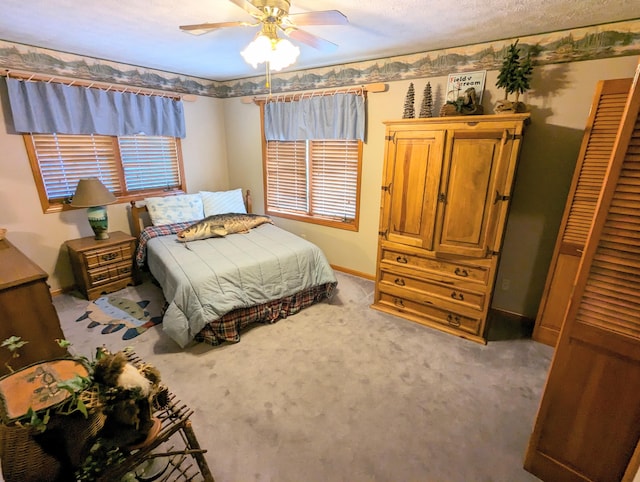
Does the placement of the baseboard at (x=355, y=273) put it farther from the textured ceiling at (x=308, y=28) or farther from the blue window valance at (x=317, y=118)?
the textured ceiling at (x=308, y=28)

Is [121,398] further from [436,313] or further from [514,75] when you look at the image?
[514,75]

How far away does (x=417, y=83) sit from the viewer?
9.52 ft

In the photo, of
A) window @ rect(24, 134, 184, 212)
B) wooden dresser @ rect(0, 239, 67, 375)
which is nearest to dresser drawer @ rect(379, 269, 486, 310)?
wooden dresser @ rect(0, 239, 67, 375)

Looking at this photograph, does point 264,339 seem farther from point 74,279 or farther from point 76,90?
point 76,90

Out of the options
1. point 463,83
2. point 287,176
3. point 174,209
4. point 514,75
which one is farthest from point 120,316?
point 514,75

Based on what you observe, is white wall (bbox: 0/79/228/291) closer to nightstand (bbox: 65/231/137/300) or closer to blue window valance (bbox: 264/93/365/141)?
nightstand (bbox: 65/231/137/300)

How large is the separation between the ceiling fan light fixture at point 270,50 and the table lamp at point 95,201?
2.28m

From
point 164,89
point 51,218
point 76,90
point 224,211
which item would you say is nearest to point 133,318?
point 51,218

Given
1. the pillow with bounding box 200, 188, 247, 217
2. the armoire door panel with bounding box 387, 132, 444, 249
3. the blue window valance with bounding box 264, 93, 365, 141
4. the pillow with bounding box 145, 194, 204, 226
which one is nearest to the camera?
the armoire door panel with bounding box 387, 132, 444, 249

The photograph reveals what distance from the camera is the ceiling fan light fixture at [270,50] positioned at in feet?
5.25

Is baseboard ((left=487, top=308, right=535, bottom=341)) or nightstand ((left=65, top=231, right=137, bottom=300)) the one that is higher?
nightstand ((left=65, top=231, right=137, bottom=300))

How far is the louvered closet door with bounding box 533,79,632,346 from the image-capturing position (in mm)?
1963

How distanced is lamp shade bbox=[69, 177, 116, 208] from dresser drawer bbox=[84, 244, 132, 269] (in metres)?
0.47

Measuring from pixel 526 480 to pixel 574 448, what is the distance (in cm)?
30
